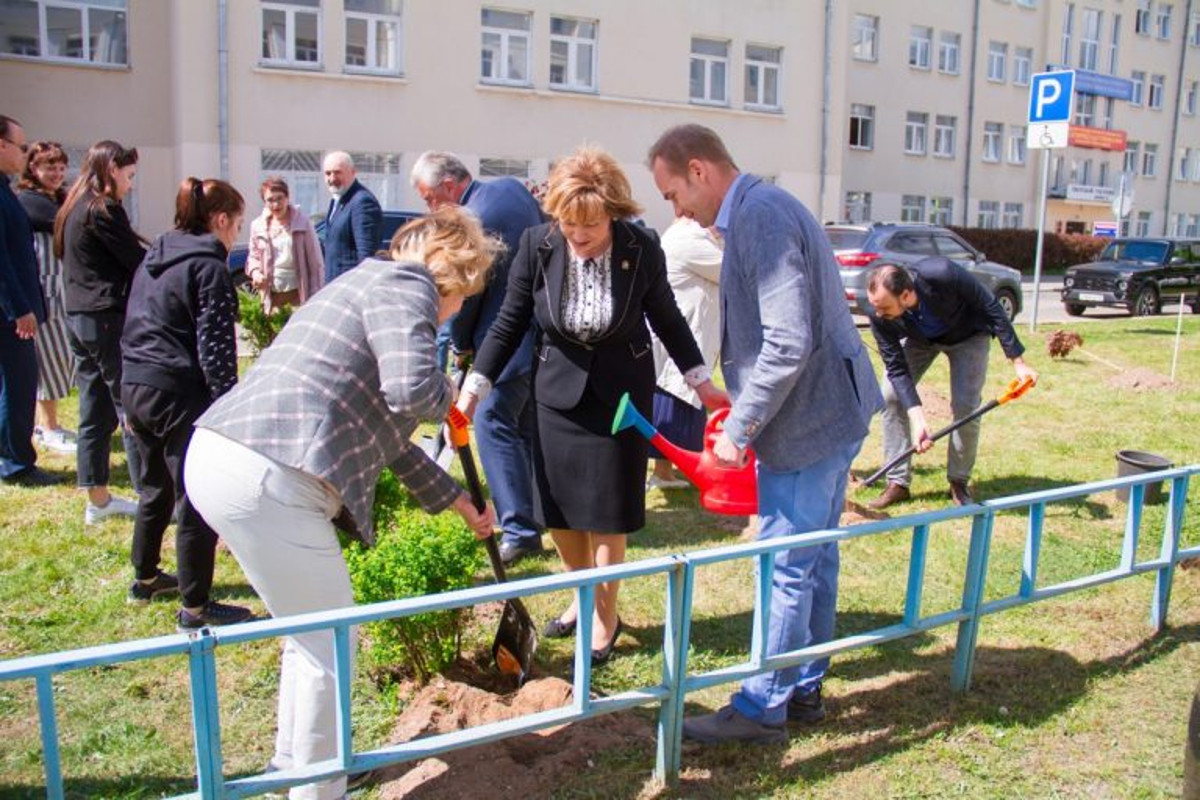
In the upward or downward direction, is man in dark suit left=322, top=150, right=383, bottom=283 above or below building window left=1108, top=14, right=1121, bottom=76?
below

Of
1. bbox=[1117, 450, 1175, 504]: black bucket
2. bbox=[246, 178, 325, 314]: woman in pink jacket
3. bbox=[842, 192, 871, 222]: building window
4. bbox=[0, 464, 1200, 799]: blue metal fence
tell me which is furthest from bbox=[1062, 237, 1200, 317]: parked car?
bbox=[0, 464, 1200, 799]: blue metal fence

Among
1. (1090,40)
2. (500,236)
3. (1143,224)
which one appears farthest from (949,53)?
(500,236)

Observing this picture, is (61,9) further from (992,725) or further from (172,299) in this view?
(992,725)

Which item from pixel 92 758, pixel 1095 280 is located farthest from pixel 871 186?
pixel 92 758

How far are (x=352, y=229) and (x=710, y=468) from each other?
157 inches

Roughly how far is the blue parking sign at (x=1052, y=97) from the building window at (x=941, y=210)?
20.9 meters

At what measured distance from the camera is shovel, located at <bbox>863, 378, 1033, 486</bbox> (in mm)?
5164

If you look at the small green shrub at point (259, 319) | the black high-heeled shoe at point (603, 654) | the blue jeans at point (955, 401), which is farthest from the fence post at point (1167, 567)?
the small green shrub at point (259, 319)

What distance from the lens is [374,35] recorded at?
20.1 m

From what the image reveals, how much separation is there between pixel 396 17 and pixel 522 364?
677 inches

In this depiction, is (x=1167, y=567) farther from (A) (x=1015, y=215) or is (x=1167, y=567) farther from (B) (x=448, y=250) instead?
(A) (x=1015, y=215)

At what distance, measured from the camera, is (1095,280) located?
18531 mm

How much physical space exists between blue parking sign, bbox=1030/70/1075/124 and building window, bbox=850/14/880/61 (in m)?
19.5

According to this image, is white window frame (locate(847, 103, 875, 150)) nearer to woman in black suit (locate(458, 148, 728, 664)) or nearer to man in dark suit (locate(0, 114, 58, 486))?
man in dark suit (locate(0, 114, 58, 486))
